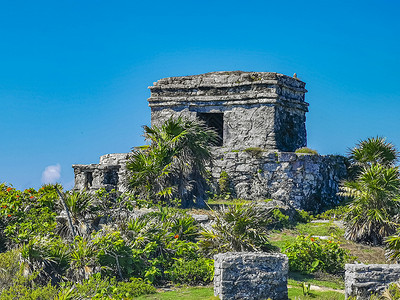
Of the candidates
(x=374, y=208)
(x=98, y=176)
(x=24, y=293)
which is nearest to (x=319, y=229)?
(x=374, y=208)

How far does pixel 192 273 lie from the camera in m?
10.7

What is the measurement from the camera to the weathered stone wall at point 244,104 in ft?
62.2

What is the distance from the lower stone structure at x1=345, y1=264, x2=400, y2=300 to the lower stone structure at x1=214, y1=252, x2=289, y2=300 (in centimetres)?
100

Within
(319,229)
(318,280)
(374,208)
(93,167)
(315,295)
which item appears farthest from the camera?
(93,167)

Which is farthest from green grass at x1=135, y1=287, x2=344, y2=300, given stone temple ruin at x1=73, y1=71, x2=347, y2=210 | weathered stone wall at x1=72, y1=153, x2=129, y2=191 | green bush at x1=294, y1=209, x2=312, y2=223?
stone temple ruin at x1=73, y1=71, x2=347, y2=210

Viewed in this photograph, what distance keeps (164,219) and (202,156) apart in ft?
12.0

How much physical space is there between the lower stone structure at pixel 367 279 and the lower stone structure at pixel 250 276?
3.28ft

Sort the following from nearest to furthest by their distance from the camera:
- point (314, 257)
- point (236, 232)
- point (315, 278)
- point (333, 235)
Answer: point (315, 278), point (314, 257), point (236, 232), point (333, 235)

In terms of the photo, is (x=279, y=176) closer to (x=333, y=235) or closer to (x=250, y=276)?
(x=333, y=235)

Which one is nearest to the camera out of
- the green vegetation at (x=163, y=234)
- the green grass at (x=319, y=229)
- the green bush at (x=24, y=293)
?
the green bush at (x=24, y=293)

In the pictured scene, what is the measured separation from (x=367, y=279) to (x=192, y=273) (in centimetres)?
302

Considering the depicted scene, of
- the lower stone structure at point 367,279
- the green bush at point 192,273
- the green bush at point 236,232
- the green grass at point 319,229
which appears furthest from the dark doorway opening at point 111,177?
the lower stone structure at point 367,279

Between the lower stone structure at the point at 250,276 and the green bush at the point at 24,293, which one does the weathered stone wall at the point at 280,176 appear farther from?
the green bush at the point at 24,293

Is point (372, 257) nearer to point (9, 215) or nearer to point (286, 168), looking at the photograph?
point (286, 168)
